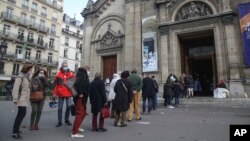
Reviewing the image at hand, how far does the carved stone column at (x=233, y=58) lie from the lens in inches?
523

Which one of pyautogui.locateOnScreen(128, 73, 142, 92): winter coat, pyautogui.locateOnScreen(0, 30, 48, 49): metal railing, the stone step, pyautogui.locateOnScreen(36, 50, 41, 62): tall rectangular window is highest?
pyautogui.locateOnScreen(0, 30, 48, 49): metal railing

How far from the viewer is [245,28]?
44.4 ft

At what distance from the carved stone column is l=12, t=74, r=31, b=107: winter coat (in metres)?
12.1

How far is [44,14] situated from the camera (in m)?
42.3

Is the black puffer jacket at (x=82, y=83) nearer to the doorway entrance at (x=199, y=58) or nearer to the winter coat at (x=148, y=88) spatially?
the winter coat at (x=148, y=88)

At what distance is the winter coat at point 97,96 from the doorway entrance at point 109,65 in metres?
13.8

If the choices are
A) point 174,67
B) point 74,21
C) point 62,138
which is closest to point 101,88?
point 62,138

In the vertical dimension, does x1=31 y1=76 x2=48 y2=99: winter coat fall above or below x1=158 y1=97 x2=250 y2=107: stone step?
above

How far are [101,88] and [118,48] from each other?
13560 millimetres

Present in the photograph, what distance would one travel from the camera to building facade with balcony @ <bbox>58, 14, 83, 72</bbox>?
49000 mm

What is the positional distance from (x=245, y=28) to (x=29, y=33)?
121 ft

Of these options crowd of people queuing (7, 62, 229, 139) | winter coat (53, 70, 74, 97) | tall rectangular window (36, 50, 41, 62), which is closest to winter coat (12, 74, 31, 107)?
crowd of people queuing (7, 62, 229, 139)

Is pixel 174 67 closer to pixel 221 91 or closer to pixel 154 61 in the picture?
pixel 154 61

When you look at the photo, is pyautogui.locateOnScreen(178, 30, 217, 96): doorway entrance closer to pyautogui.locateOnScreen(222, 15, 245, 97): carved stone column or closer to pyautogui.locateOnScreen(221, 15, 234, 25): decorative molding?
pyautogui.locateOnScreen(221, 15, 234, 25): decorative molding
